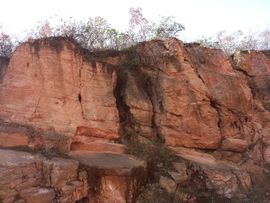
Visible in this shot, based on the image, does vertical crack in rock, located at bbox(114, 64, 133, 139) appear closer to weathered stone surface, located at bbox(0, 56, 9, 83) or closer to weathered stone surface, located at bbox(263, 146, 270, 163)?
weathered stone surface, located at bbox(0, 56, 9, 83)

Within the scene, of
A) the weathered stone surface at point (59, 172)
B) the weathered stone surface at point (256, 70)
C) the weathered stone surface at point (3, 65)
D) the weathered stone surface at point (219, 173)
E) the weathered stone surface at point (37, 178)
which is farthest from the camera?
the weathered stone surface at point (256, 70)

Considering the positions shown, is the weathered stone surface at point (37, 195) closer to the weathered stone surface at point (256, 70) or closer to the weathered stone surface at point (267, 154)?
the weathered stone surface at point (267, 154)

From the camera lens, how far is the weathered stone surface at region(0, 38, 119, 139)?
7789 mm

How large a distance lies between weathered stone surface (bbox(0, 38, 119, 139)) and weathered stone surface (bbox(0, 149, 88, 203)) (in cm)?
107

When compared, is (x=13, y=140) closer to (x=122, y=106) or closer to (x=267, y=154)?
(x=122, y=106)

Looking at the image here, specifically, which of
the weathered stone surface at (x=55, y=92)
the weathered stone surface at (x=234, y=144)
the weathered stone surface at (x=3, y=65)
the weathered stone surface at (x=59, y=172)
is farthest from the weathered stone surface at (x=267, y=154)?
the weathered stone surface at (x=3, y=65)

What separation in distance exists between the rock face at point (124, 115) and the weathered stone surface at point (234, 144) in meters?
0.02

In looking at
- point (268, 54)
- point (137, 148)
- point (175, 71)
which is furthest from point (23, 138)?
point (268, 54)

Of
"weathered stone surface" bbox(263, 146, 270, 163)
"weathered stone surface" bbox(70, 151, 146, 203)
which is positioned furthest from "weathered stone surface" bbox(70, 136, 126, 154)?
"weathered stone surface" bbox(263, 146, 270, 163)

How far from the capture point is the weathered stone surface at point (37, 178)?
245 inches

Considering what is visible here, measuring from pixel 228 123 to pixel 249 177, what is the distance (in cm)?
132

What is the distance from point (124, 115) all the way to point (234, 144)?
2.63m

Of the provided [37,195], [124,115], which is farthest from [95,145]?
[37,195]

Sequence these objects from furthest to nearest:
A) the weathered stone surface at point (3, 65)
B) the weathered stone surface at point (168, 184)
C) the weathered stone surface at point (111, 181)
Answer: the weathered stone surface at point (3, 65), the weathered stone surface at point (168, 184), the weathered stone surface at point (111, 181)
